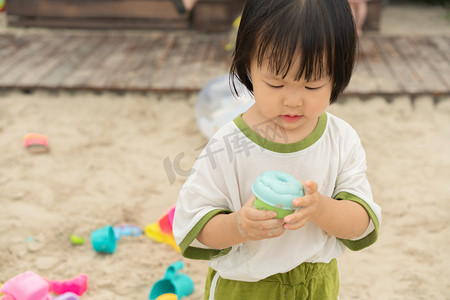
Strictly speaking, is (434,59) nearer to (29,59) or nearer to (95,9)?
(95,9)

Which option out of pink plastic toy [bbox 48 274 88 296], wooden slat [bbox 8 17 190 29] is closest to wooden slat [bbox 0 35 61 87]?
wooden slat [bbox 8 17 190 29]

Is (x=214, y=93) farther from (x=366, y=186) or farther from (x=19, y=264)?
(x=366, y=186)

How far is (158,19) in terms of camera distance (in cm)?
568

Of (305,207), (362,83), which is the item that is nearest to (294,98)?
(305,207)

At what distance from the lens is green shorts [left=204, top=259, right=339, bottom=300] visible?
1.47 metres

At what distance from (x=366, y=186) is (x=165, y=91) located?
292cm

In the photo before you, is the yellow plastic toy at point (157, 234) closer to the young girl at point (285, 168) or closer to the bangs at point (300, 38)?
the young girl at point (285, 168)

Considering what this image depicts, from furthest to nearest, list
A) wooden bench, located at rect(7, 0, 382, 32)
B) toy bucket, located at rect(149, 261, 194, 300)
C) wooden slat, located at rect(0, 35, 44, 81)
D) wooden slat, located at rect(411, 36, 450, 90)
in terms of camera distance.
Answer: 1. wooden bench, located at rect(7, 0, 382, 32)
2. wooden slat, located at rect(0, 35, 44, 81)
3. wooden slat, located at rect(411, 36, 450, 90)
4. toy bucket, located at rect(149, 261, 194, 300)

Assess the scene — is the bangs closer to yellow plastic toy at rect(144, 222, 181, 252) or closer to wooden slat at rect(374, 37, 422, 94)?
yellow plastic toy at rect(144, 222, 181, 252)

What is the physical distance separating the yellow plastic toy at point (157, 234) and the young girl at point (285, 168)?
Result: 1026mm

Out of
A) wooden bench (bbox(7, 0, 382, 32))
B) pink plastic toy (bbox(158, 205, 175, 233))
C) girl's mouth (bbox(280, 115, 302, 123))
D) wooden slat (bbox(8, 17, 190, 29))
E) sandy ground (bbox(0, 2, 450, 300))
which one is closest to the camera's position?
girl's mouth (bbox(280, 115, 302, 123))

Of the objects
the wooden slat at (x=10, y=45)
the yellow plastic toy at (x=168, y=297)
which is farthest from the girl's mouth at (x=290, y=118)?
the wooden slat at (x=10, y=45)

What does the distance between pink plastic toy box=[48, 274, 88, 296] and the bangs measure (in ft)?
4.55

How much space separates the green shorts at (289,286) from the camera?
147 centimetres
